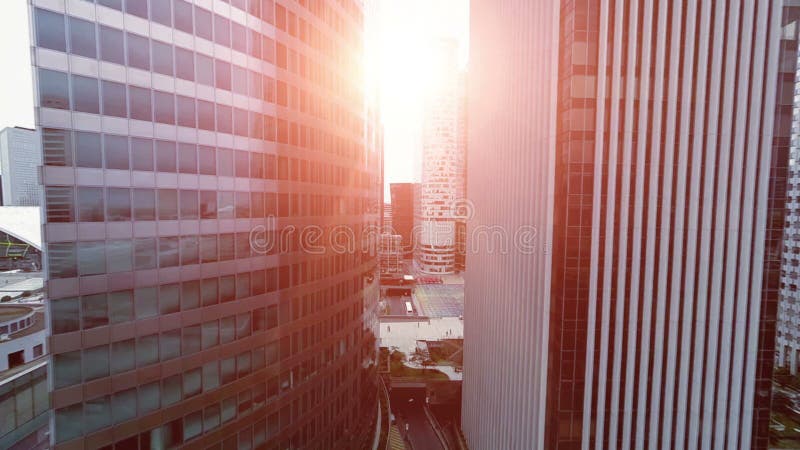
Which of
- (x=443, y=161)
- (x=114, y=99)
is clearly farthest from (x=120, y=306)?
(x=443, y=161)

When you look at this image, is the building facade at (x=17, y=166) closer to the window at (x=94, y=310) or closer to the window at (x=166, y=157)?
the window at (x=166, y=157)

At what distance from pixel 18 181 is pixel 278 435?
181ft

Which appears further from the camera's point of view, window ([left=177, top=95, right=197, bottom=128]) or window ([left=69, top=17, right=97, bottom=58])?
window ([left=177, top=95, right=197, bottom=128])

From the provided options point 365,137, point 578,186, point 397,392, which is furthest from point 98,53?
point 397,392

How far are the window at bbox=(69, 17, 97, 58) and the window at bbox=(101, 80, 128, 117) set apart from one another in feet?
5.05

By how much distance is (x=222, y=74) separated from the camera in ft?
75.3

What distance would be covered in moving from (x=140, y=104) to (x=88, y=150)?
12.1 feet

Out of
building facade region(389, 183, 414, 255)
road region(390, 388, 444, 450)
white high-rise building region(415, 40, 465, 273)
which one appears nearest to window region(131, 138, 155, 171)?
road region(390, 388, 444, 450)

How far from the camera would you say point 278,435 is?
91.8ft

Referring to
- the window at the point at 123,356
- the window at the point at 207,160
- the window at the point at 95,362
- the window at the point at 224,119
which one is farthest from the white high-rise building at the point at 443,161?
the window at the point at 95,362

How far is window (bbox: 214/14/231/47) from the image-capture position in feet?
73.8

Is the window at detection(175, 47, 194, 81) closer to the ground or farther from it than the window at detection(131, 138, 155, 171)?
farther from it

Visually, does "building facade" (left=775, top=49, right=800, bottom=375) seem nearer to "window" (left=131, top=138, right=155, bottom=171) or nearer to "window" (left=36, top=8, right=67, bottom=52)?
"window" (left=131, top=138, right=155, bottom=171)

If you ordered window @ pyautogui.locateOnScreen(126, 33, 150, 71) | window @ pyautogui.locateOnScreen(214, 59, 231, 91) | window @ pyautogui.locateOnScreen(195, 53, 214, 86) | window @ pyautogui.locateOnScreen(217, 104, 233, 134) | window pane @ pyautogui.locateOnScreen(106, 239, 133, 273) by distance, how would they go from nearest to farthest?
window @ pyautogui.locateOnScreen(126, 33, 150, 71), window pane @ pyautogui.locateOnScreen(106, 239, 133, 273), window @ pyautogui.locateOnScreen(195, 53, 214, 86), window @ pyautogui.locateOnScreen(214, 59, 231, 91), window @ pyautogui.locateOnScreen(217, 104, 233, 134)
